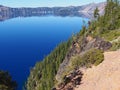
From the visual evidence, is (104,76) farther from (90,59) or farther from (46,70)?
(46,70)

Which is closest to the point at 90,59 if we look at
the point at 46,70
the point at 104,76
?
the point at 104,76

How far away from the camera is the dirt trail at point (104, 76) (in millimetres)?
34562

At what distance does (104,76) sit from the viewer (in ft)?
123

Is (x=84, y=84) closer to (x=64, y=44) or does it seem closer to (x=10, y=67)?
(x=64, y=44)

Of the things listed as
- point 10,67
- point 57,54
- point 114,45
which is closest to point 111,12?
point 57,54

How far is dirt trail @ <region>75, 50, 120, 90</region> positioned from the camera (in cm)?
3456

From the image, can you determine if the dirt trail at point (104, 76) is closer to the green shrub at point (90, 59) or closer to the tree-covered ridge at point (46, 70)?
the green shrub at point (90, 59)

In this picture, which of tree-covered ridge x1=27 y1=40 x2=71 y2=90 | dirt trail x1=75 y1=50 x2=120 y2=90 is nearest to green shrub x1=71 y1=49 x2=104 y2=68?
dirt trail x1=75 y1=50 x2=120 y2=90

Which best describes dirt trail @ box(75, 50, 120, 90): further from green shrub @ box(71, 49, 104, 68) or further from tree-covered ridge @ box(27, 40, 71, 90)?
tree-covered ridge @ box(27, 40, 71, 90)

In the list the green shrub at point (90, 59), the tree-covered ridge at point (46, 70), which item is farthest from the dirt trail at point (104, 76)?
the tree-covered ridge at point (46, 70)

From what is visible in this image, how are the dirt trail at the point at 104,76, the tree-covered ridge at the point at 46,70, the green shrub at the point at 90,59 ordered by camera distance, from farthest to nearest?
the tree-covered ridge at the point at 46,70 → the green shrub at the point at 90,59 → the dirt trail at the point at 104,76

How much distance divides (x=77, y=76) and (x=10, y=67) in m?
163

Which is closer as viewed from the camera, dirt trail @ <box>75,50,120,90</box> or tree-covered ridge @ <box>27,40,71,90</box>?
dirt trail @ <box>75,50,120,90</box>

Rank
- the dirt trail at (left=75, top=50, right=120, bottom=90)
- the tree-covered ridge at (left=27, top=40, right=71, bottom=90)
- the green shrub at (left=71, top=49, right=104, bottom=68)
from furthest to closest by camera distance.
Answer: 1. the tree-covered ridge at (left=27, top=40, right=71, bottom=90)
2. the green shrub at (left=71, top=49, right=104, bottom=68)
3. the dirt trail at (left=75, top=50, right=120, bottom=90)
